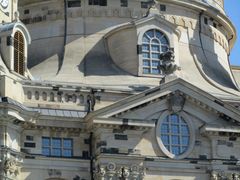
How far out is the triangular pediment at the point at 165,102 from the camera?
57719mm

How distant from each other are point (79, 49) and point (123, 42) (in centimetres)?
263

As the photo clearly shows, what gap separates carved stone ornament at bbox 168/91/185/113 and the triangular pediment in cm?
11

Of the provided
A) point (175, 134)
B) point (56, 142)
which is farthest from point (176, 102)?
point (56, 142)

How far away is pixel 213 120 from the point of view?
196 ft

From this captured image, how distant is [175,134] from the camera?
2327 inches

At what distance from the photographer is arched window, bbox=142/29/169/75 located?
63.4m

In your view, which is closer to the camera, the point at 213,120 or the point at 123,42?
the point at 213,120

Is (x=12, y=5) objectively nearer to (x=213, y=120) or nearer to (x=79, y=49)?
(x=79, y=49)

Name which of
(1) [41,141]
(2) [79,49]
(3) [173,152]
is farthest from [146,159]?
(2) [79,49]

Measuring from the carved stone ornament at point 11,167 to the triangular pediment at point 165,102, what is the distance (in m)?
4.58

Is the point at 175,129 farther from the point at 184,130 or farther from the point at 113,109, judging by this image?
the point at 113,109

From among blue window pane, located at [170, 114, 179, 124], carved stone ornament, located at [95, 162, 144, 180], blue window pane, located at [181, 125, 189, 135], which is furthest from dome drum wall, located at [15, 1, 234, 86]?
carved stone ornament, located at [95, 162, 144, 180]

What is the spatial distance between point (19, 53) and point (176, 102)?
870 cm

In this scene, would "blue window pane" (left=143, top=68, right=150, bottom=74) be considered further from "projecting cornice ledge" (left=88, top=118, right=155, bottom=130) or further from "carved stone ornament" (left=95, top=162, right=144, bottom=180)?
"carved stone ornament" (left=95, top=162, right=144, bottom=180)
